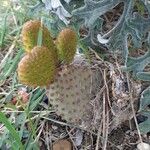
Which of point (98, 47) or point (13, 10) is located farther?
point (13, 10)

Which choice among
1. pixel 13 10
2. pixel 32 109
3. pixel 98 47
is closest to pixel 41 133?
pixel 32 109

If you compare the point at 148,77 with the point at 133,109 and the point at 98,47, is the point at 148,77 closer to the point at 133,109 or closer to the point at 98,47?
the point at 133,109

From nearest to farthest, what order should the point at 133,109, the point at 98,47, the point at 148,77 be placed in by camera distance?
1. the point at 148,77
2. the point at 133,109
3. the point at 98,47

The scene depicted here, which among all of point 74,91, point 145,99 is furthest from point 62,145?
point 145,99

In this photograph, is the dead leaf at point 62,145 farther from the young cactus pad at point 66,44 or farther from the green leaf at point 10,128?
the young cactus pad at point 66,44

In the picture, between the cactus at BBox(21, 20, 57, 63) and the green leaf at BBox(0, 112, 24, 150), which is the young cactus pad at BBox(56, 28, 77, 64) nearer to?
the cactus at BBox(21, 20, 57, 63)

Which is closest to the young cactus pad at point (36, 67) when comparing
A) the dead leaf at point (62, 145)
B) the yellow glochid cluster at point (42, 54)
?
the yellow glochid cluster at point (42, 54)

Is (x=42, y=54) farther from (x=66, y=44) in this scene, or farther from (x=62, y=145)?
(x=62, y=145)
